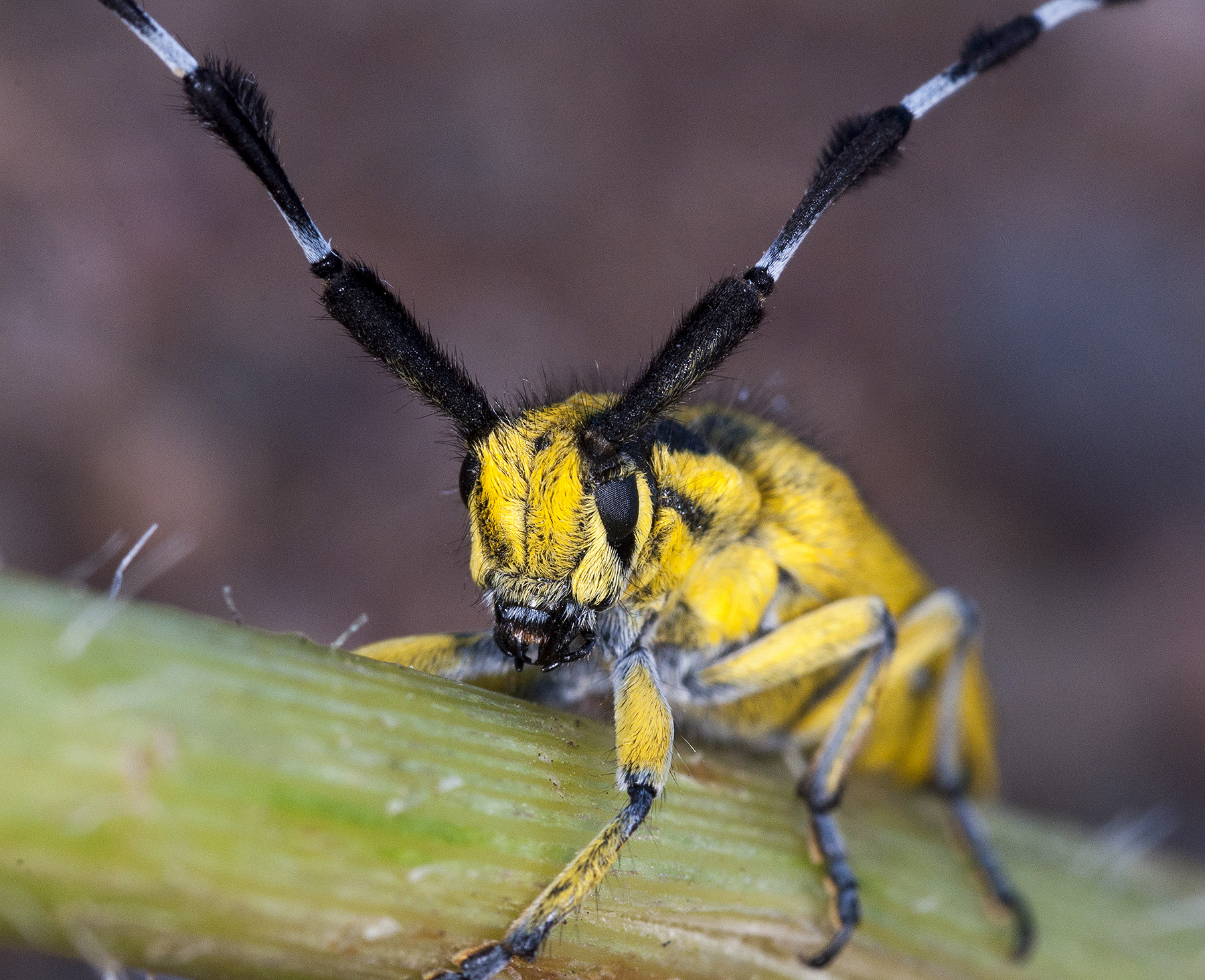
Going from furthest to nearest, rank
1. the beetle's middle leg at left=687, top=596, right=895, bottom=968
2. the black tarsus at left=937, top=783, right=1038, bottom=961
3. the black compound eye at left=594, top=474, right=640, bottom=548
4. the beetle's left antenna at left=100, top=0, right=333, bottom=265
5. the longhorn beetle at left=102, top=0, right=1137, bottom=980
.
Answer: the black tarsus at left=937, top=783, right=1038, bottom=961
the beetle's middle leg at left=687, top=596, right=895, bottom=968
the black compound eye at left=594, top=474, right=640, bottom=548
the longhorn beetle at left=102, top=0, right=1137, bottom=980
the beetle's left antenna at left=100, top=0, right=333, bottom=265

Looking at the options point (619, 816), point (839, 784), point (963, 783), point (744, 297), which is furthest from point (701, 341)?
point (963, 783)

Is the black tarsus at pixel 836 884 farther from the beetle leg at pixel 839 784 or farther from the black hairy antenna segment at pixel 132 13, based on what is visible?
the black hairy antenna segment at pixel 132 13

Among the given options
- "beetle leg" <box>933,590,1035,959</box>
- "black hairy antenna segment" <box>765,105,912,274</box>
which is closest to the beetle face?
"black hairy antenna segment" <box>765,105,912,274</box>

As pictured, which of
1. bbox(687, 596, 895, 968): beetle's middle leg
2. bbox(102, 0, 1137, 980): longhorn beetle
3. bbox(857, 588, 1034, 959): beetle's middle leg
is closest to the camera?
bbox(102, 0, 1137, 980): longhorn beetle

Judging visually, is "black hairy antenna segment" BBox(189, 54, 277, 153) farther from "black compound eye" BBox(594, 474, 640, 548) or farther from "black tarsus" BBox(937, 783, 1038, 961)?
"black tarsus" BBox(937, 783, 1038, 961)

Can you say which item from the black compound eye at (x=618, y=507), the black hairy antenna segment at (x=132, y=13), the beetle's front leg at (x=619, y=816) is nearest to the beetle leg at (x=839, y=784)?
the beetle's front leg at (x=619, y=816)

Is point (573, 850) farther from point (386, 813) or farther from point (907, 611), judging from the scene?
point (907, 611)
